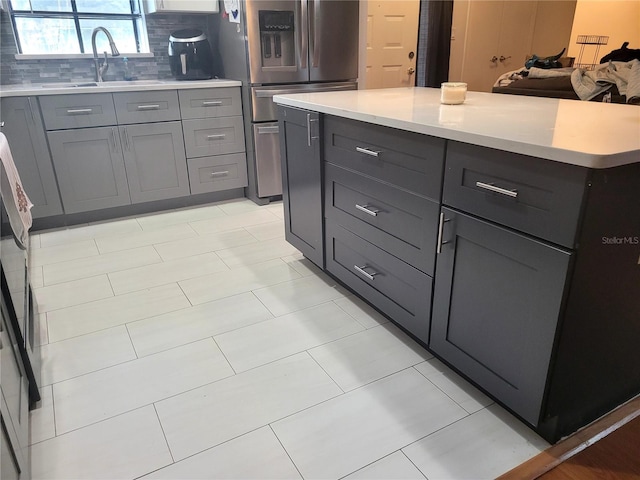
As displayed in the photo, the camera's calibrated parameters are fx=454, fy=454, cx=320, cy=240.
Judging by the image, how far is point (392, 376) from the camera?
1.70 m

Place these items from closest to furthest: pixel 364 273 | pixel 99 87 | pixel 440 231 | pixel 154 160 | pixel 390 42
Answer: pixel 440 231
pixel 364 273
pixel 99 87
pixel 154 160
pixel 390 42

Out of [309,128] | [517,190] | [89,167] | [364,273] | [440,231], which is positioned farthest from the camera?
[89,167]

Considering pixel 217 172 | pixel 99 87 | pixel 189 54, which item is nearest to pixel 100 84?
pixel 99 87

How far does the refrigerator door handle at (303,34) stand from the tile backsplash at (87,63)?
904mm

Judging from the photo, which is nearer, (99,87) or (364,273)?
(364,273)

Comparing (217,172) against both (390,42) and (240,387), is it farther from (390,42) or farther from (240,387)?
(390,42)

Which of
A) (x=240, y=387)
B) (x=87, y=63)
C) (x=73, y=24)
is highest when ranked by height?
(x=73, y=24)

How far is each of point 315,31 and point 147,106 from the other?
53.3 inches

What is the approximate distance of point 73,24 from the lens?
11.2 feet

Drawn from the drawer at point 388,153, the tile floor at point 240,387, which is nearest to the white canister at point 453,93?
the drawer at point 388,153

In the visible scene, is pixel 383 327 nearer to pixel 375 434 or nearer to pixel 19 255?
pixel 375 434

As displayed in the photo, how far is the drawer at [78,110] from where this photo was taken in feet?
9.55

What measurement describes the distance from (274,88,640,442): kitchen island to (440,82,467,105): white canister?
2.6 inches

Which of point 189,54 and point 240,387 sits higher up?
point 189,54
